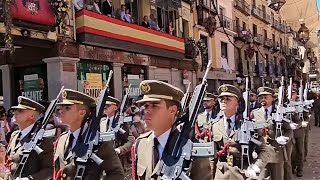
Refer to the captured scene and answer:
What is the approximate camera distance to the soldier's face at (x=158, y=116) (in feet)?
10.2

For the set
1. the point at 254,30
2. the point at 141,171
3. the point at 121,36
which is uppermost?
the point at 254,30

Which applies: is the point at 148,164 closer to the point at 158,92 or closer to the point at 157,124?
the point at 157,124

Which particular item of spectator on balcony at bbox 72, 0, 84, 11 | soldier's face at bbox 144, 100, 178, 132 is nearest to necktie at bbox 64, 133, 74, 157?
soldier's face at bbox 144, 100, 178, 132

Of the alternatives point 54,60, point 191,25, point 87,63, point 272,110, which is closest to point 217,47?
point 191,25

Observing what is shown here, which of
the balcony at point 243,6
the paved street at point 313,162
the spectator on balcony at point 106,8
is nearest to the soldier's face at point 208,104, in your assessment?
the paved street at point 313,162

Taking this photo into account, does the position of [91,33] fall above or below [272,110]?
above

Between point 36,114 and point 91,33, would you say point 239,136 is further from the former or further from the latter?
point 91,33

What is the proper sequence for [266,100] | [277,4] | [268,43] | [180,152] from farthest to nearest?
[268,43]
[277,4]
[266,100]
[180,152]

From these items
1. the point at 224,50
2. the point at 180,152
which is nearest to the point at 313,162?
the point at 180,152

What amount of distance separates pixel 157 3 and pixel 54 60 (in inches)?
279

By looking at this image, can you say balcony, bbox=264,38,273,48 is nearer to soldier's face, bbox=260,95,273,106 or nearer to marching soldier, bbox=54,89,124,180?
soldier's face, bbox=260,95,273,106

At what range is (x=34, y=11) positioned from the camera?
10.9 meters

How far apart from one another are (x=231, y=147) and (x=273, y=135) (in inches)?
72.0

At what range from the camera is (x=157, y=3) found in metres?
17.8
